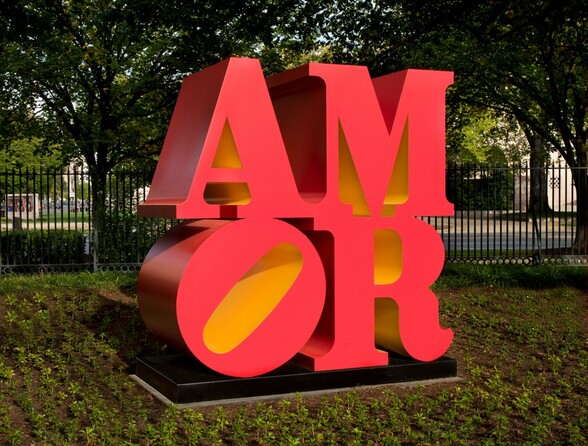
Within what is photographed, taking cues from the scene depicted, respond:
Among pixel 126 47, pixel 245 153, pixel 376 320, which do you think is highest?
pixel 126 47

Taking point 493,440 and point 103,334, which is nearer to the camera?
point 493,440

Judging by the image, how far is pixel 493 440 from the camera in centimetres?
664

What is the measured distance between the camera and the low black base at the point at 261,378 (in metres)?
7.70

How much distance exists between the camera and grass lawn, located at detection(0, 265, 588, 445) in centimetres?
673

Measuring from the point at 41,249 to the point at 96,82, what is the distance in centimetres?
451

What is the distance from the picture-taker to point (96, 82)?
1981cm

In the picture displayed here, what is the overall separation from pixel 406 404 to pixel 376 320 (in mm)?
1619

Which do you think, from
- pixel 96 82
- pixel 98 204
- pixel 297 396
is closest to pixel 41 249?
pixel 98 204

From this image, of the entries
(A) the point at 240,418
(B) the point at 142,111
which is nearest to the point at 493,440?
(A) the point at 240,418

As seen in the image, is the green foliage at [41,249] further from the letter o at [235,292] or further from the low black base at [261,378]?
the letter o at [235,292]

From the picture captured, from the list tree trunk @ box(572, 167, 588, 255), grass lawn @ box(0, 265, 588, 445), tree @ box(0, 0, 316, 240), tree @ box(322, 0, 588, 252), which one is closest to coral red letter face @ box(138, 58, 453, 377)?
grass lawn @ box(0, 265, 588, 445)

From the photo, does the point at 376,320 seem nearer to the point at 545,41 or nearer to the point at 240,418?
the point at 240,418

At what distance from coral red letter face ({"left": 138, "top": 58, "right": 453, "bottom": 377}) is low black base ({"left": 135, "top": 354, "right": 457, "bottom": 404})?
122mm

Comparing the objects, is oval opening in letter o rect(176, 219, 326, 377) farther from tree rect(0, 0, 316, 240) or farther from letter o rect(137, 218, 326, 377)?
tree rect(0, 0, 316, 240)
